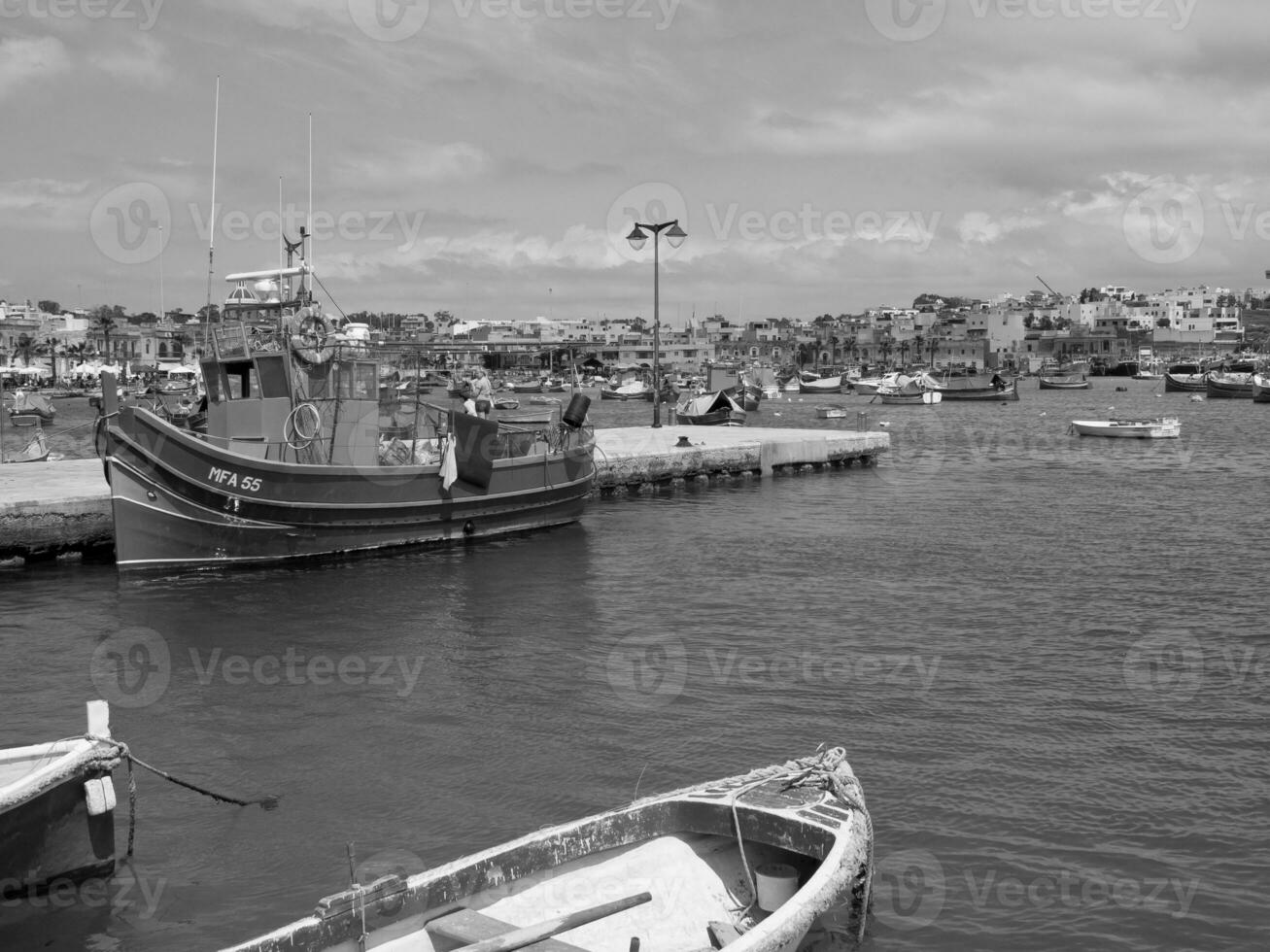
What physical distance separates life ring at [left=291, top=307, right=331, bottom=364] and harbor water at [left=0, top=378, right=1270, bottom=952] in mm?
4321

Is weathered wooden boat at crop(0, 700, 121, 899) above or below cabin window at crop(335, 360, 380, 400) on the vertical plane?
below

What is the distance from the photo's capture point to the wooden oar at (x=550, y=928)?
21.5ft

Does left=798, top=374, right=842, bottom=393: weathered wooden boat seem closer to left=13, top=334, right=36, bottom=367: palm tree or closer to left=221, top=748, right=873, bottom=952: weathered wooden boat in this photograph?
left=13, top=334, right=36, bottom=367: palm tree

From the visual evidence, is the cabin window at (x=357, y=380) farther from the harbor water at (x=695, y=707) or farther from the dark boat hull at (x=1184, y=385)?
the dark boat hull at (x=1184, y=385)

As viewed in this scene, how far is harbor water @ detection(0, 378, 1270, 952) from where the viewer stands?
9.20 metres

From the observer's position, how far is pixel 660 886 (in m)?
7.98

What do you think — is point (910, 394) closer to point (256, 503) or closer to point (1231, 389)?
point (1231, 389)

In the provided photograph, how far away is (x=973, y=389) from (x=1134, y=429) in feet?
160

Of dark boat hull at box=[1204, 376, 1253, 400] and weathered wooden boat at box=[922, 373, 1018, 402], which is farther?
weathered wooden boat at box=[922, 373, 1018, 402]

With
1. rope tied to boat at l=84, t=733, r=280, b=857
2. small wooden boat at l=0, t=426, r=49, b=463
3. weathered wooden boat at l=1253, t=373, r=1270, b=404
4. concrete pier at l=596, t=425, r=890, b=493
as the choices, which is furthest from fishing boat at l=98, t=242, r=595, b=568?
weathered wooden boat at l=1253, t=373, r=1270, b=404

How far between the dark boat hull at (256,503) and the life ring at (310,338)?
8.17 ft

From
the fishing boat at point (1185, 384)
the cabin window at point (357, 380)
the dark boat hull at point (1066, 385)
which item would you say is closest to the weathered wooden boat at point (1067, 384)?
the dark boat hull at point (1066, 385)

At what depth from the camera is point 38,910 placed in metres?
8.60

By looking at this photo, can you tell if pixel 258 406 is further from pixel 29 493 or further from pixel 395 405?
pixel 29 493
